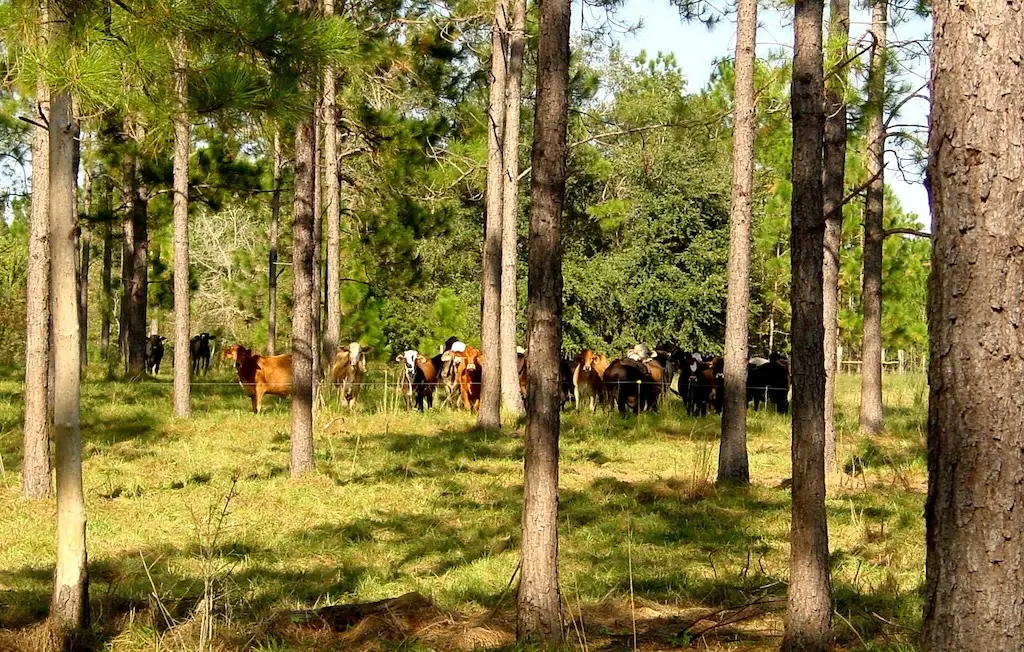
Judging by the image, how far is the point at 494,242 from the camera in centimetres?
1916

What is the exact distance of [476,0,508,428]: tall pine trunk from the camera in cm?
1820

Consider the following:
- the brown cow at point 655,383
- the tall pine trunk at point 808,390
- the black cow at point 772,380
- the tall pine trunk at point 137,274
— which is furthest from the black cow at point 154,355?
the tall pine trunk at point 808,390

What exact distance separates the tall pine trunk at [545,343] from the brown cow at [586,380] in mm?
15715

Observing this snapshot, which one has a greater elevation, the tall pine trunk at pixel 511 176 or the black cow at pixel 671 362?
the tall pine trunk at pixel 511 176

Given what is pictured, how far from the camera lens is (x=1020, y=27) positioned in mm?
3826

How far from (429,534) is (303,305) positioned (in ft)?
12.5

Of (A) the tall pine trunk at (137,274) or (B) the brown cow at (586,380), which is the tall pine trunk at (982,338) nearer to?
(B) the brown cow at (586,380)

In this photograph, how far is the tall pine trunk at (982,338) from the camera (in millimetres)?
3770

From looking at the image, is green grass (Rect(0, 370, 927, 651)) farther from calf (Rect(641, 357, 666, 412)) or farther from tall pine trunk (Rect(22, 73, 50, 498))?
calf (Rect(641, 357, 666, 412))

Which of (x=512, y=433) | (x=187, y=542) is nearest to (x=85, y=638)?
(x=187, y=542)

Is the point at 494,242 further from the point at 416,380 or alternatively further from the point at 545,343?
the point at 545,343

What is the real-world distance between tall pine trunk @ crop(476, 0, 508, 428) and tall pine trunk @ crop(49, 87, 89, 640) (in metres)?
11.3

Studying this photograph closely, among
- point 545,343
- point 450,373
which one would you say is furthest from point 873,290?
point 545,343

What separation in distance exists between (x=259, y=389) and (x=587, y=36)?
30.7 feet
